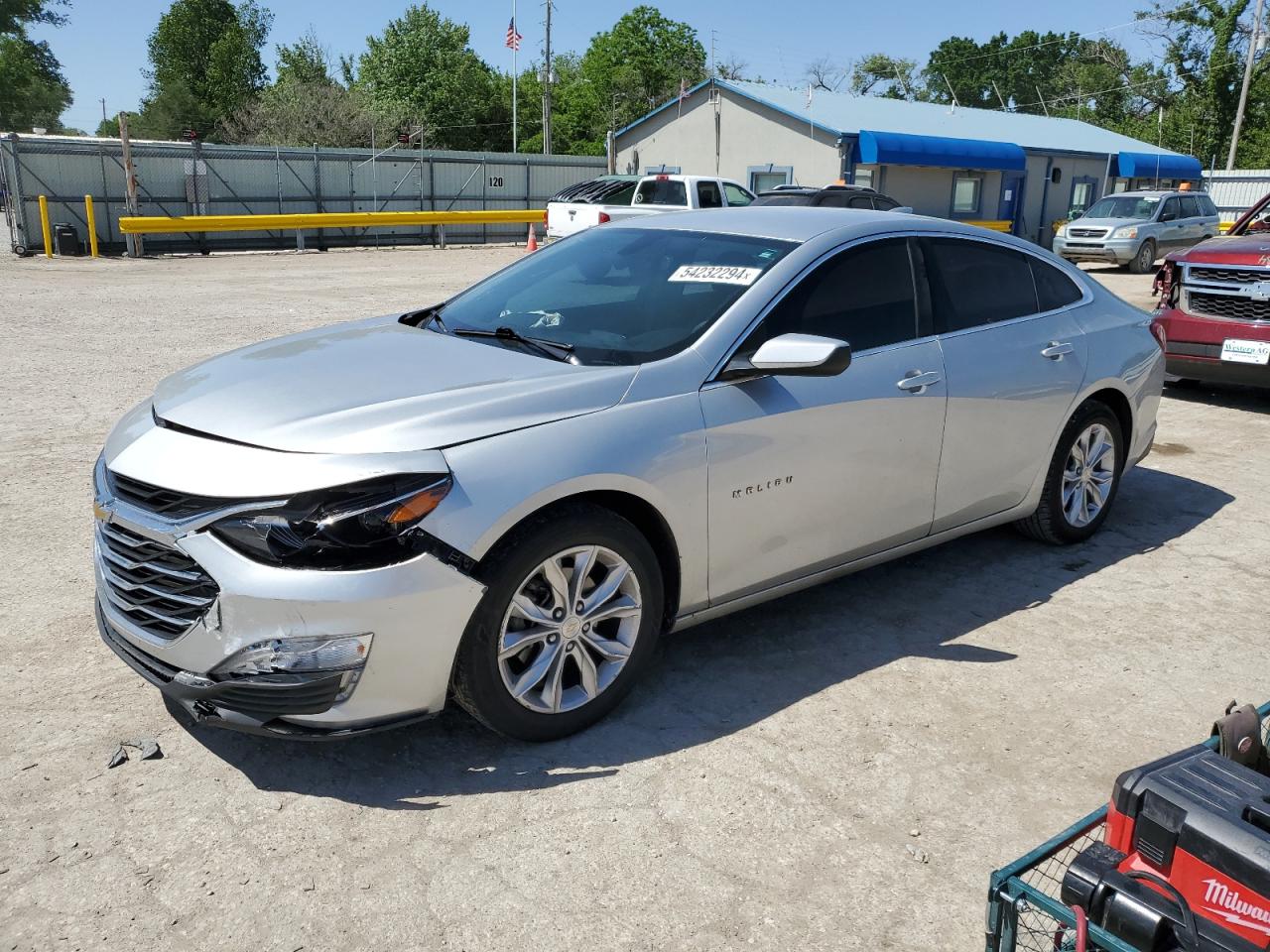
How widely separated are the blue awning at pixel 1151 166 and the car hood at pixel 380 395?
37.5 meters

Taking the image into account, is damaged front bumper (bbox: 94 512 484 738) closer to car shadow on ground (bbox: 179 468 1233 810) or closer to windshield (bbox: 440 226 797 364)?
car shadow on ground (bbox: 179 468 1233 810)

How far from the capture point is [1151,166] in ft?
119

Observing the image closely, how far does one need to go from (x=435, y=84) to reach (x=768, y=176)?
4080 cm

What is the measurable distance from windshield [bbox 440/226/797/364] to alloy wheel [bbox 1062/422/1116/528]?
2.14m

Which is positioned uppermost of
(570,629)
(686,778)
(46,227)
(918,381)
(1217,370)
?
(46,227)

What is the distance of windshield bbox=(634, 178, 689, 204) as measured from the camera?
2095 cm

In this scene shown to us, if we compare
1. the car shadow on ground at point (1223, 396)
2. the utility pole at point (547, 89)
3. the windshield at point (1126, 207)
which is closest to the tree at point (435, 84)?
the utility pole at point (547, 89)

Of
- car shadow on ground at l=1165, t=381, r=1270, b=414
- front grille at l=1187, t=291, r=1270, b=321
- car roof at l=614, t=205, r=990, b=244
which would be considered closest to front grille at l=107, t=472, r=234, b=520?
car roof at l=614, t=205, r=990, b=244

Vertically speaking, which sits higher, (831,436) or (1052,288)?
(1052,288)

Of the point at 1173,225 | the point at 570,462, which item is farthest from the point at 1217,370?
the point at 1173,225

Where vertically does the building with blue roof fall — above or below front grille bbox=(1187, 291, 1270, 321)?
above

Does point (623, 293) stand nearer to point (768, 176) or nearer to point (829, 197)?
point (829, 197)

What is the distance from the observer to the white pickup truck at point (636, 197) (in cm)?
2064

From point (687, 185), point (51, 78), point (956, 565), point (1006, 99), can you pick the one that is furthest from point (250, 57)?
point (956, 565)
